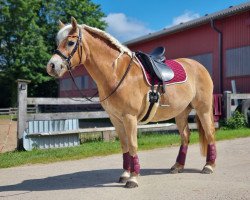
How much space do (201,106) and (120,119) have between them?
69.7 inches

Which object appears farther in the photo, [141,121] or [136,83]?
[141,121]

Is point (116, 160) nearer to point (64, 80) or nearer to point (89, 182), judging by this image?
point (89, 182)

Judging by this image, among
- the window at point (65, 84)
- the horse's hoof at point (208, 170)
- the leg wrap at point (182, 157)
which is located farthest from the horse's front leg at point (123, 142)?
the window at point (65, 84)

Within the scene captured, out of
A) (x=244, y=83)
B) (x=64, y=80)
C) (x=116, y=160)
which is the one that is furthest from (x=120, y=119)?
(x=64, y=80)

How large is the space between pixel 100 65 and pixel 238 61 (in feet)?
44.5

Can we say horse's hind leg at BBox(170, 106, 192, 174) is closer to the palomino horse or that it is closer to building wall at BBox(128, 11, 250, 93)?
the palomino horse

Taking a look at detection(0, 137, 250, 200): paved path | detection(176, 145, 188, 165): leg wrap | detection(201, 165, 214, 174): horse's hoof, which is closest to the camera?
detection(0, 137, 250, 200): paved path

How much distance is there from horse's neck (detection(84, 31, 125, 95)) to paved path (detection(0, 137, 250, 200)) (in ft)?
4.76

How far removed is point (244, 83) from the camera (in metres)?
17.4

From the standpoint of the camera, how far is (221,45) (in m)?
18.8

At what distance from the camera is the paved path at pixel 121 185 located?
503 centimetres

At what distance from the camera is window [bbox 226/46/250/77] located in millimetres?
17312

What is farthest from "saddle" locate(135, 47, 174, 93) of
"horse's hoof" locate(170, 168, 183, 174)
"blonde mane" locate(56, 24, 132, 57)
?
"horse's hoof" locate(170, 168, 183, 174)

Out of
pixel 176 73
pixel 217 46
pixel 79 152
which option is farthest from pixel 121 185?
pixel 217 46
